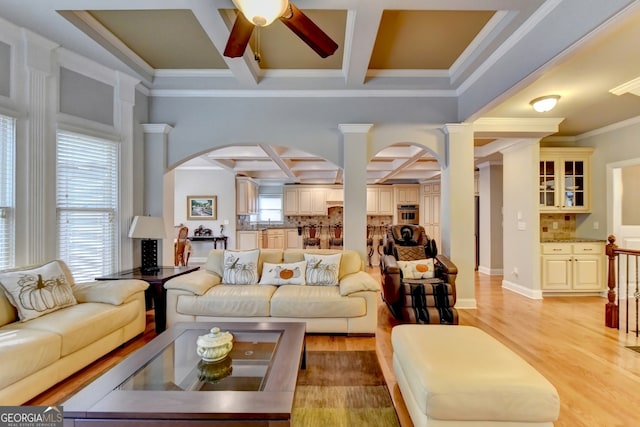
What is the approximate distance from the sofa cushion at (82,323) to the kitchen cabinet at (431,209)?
8.09 m

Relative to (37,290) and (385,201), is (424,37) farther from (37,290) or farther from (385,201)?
(385,201)

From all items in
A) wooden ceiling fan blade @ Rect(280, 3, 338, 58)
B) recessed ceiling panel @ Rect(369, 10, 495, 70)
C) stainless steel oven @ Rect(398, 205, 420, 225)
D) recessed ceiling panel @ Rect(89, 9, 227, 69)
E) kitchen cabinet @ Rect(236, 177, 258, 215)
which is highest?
recessed ceiling panel @ Rect(89, 9, 227, 69)

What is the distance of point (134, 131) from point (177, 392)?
11.7 feet

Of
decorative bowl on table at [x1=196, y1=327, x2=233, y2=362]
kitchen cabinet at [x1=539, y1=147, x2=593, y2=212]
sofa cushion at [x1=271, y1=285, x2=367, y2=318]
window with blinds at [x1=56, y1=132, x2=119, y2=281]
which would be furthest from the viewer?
Result: kitchen cabinet at [x1=539, y1=147, x2=593, y2=212]

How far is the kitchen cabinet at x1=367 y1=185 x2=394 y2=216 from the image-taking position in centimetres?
977

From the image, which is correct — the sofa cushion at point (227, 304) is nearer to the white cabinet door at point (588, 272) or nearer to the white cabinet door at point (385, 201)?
the white cabinet door at point (588, 272)

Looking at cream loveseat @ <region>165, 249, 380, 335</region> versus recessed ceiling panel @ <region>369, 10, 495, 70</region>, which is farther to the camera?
cream loveseat @ <region>165, 249, 380, 335</region>

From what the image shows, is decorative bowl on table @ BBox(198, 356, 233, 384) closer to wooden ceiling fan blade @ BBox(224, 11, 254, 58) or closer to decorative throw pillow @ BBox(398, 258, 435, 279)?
wooden ceiling fan blade @ BBox(224, 11, 254, 58)

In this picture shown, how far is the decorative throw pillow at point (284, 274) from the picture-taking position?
3.65m

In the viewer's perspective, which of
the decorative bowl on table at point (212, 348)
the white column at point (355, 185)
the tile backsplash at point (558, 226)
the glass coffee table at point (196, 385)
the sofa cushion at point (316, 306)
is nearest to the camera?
the glass coffee table at point (196, 385)

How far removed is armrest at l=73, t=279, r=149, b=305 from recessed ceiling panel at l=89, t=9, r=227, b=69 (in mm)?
2457

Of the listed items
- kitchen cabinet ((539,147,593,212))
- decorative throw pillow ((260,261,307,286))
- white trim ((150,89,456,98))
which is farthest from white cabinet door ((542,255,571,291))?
Answer: decorative throw pillow ((260,261,307,286))

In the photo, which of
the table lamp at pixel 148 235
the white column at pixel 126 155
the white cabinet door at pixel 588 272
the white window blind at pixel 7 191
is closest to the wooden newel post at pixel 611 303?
the white cabinet door at pixel 588 272

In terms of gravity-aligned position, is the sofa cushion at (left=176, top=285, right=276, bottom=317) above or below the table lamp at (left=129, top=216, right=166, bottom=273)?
below
